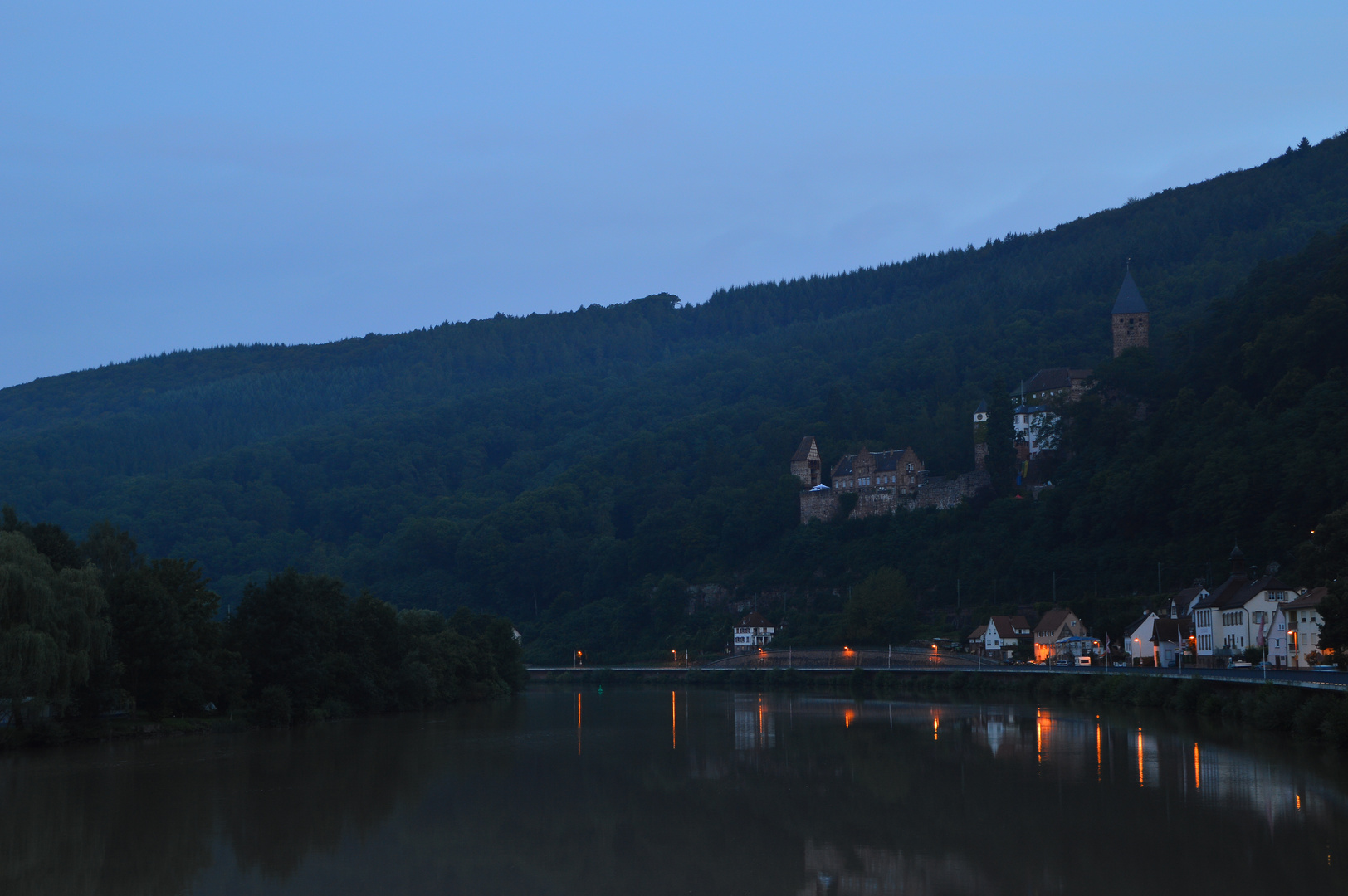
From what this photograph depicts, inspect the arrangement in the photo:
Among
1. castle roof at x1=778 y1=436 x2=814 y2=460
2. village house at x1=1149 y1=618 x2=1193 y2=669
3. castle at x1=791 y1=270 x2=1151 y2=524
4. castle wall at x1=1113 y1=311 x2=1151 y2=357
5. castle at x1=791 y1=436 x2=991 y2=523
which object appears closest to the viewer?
village house at x1=1149 y1=618 x2=1193 y2=669

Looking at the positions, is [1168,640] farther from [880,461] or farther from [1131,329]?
[1131,329]

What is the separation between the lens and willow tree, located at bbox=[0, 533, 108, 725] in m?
31.5

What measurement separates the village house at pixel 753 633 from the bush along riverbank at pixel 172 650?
153 feet

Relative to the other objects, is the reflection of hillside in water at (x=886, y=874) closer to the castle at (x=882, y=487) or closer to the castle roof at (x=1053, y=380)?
the castle at (x=882, y=487)

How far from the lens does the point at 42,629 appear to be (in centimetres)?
3256

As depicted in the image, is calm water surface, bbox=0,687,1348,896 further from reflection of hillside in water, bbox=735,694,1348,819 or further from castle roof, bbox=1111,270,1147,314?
castle roof, bbox=1111,270,1147,314

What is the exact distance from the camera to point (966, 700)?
2501 inches

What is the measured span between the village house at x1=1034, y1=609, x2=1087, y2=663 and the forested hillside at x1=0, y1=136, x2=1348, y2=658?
2249 mm

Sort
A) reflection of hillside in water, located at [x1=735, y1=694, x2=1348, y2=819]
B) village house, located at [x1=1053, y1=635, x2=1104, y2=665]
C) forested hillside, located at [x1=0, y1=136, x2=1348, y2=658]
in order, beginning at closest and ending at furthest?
reflection of hillside in water, located at [x1=735, y1=694, x2=1348, y2=819] < village house, located at [x1=1053, y1=635, x2=1104, y2=665] < forested hillside, located at [x1=0, y1=136, x2=1348, y2=658]

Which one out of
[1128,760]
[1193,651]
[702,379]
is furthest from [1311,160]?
[1128,760]

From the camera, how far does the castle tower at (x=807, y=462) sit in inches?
5084

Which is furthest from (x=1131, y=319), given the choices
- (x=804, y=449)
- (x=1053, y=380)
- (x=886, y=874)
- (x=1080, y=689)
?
(x=886, y=874)

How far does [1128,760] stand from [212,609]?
30.3m

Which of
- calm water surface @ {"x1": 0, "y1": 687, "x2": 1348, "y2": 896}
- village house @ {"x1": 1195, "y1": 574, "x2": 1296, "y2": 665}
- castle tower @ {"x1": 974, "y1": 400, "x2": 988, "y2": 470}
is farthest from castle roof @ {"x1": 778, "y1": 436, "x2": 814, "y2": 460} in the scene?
calm water surface @ {"x1": 0, "y1": 687, "x2": 1348, "y2": 896}
